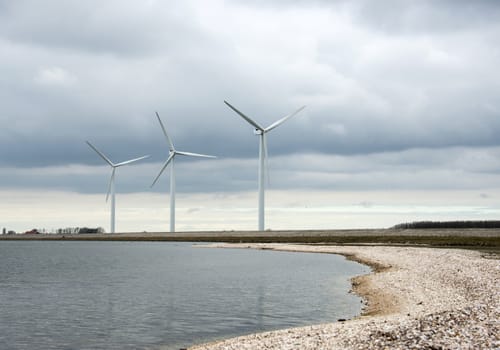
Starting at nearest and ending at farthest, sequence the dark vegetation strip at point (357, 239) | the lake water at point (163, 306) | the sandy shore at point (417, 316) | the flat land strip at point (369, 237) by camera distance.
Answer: the sandy shore at point (417, 316)
the lake water at point (163, 306)
the dark vegetation strip at point (357, 239)
the flat land strip at point (369, 237)

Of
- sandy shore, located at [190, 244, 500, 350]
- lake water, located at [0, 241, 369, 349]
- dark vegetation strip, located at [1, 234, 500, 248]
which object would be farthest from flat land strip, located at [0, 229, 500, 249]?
sandy shore, located at [190, 244, 500, 350]

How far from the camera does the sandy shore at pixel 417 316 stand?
17.2m

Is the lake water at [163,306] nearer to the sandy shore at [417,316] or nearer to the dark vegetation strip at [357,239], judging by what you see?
the sandy shore at [417,316]

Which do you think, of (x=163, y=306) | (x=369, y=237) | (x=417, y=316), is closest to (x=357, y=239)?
(x=369, y=237)

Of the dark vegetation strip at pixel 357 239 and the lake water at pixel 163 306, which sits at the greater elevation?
the dark vegetation strip at pixel 357 239

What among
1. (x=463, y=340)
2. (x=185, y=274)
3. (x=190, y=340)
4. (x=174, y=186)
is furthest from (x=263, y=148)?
(x=463, y=340)

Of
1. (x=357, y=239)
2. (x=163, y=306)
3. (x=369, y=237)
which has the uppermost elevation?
(x=369, y=237)

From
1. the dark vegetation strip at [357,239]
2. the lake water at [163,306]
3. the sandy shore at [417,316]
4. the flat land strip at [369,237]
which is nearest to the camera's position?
the sandy shore at [417,316]

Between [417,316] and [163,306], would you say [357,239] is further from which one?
[417,316]

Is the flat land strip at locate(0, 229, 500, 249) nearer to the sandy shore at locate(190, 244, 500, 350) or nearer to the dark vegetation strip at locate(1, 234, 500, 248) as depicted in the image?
the dark vegetation strip at locate(1, 234, 500, 248)

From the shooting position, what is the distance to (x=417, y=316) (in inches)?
884

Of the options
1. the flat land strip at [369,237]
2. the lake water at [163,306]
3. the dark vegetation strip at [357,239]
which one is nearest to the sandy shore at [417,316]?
the lake water at [163,306]

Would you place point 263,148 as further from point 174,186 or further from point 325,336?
point 325,336

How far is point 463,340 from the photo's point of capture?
16.7 metres
